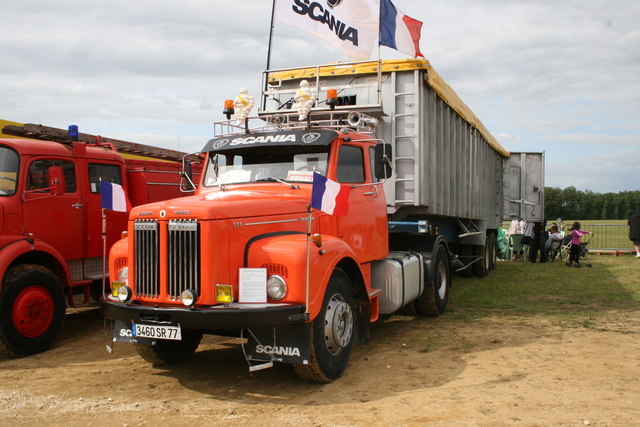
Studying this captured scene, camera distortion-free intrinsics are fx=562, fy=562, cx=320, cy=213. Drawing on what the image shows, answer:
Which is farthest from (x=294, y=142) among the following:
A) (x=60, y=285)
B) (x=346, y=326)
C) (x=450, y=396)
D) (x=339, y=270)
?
(x=60, y=285)

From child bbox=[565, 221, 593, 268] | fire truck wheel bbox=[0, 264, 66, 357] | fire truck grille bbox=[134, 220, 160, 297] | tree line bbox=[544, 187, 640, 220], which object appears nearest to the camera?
fire truck grille bbox=[134, 220, 160, 297]

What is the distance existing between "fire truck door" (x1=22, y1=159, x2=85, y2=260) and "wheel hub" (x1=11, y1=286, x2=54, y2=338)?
0.81 m

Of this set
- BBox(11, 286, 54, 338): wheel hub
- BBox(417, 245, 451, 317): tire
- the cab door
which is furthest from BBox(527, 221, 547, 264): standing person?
BBox(11, 286, 54, 338): wheel hub

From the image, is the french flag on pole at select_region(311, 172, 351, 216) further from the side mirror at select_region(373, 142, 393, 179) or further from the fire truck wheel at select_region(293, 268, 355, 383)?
the side mirror at select_region(373, 142, 393, 179)

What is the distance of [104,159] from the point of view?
8398 millimetres

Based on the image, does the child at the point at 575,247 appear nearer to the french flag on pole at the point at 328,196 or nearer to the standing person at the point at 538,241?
the standing person at the point at 538,241

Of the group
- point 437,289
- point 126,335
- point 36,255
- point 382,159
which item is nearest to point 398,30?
point 382,159

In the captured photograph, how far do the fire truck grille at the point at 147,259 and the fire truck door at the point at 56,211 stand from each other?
9.41 ft

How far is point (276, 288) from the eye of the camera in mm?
4766

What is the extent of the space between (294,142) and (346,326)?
2.11m

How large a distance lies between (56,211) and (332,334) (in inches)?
174

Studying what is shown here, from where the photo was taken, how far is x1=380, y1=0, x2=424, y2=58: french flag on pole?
915 cm

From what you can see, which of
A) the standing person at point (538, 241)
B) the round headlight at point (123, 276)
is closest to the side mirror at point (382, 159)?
the round headlight at point (123, 276)

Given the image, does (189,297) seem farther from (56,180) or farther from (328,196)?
(56,180)
